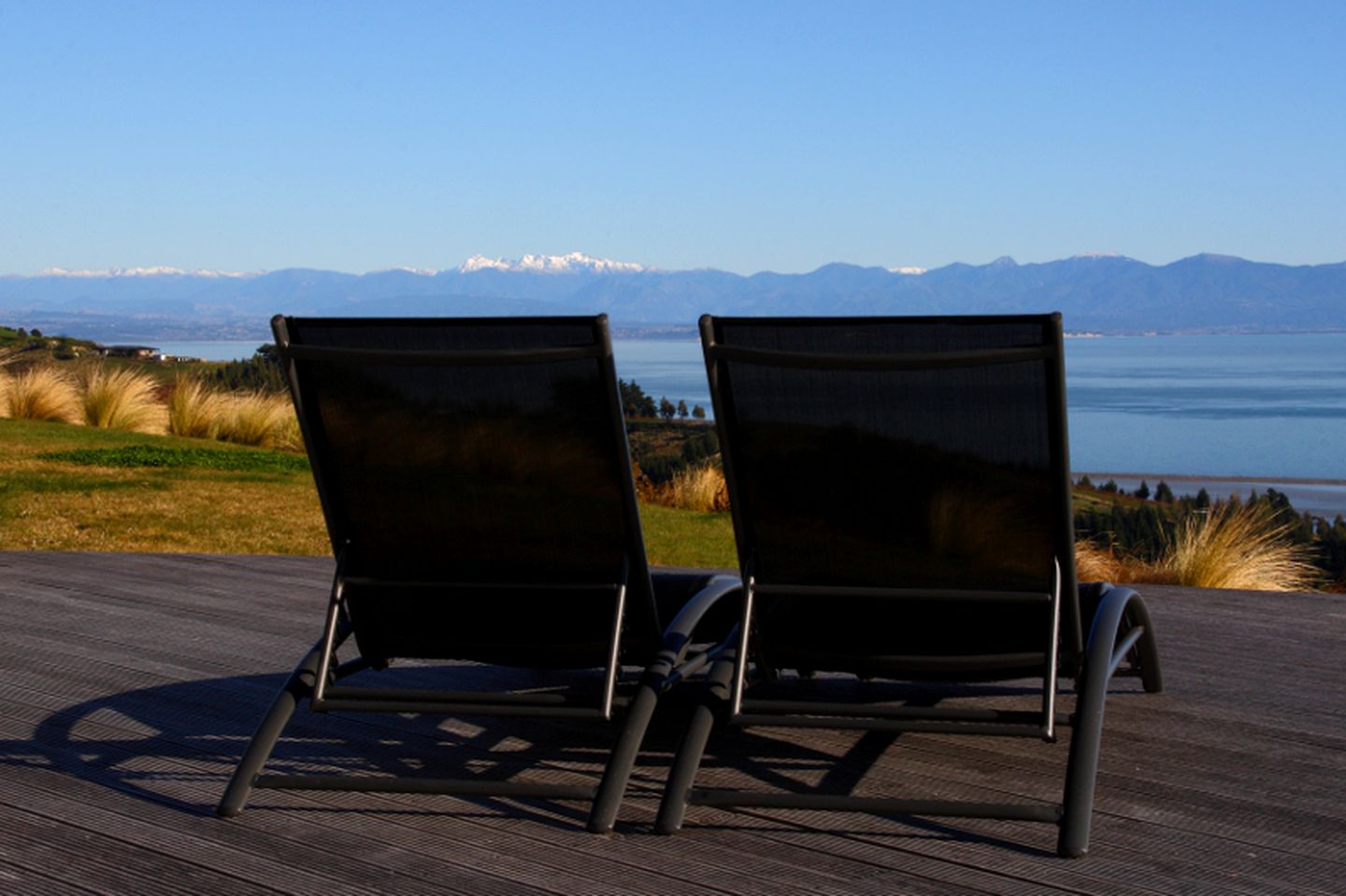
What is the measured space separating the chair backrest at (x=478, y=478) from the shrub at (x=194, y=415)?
38.4ft

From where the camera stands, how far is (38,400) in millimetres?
13570

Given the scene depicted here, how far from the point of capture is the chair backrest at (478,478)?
235cm

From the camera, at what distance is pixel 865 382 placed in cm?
227

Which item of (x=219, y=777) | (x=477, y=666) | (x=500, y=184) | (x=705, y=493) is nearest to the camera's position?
(x=219, y=777)

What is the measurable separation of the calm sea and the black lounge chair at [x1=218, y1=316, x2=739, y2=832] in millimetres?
297

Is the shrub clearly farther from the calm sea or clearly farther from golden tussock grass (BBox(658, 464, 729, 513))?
golden tussock grass (BBox(658, 464, 729, 513))

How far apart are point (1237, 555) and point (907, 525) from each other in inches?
215

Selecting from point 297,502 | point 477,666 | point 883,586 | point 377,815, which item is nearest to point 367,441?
point 377,815

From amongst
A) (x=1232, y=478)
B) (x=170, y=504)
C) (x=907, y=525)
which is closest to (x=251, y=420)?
(x=170, y=504)

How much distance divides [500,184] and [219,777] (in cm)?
8249

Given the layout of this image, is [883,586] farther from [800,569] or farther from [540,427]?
[540,427]

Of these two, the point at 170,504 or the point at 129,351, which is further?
the point at 129,351

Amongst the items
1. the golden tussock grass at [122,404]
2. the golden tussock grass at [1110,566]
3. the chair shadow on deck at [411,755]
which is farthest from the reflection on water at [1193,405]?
Result: the golden tussock grass at [122,404]

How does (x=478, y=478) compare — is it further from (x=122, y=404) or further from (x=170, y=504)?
(x=122, y=404)
